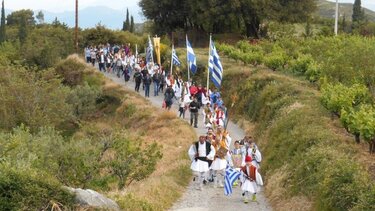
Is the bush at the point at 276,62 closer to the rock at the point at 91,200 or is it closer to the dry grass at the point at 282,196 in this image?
the dry grass at the point at 282,196

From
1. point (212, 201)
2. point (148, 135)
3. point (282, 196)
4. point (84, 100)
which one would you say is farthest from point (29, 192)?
point (84, 100)

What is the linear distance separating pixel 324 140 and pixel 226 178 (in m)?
3.30

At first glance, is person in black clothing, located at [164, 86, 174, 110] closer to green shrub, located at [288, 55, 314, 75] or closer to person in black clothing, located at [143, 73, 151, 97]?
person in black clothing, located at [143, 73, 151, 97]

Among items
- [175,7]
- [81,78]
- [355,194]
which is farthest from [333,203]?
[175,7]

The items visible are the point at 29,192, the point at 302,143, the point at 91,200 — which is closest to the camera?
the point at 29,192

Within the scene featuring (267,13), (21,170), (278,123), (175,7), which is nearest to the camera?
(21,170)

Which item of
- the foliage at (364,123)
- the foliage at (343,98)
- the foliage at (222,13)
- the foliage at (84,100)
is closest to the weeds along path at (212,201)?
the foliage at (364,123)

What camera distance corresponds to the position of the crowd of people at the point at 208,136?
17305 millimetres

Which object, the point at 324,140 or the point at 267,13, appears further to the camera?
the point at 267,13

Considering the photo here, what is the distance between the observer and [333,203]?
42.6 ft

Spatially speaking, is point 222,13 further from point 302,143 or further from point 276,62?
point 302,143

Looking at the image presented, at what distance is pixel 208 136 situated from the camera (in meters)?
18.5

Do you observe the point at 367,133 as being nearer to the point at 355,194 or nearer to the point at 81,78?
the point at 355,194

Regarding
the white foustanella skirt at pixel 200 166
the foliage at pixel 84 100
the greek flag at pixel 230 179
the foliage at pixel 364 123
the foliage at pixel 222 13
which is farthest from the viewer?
the foliage at pixel 222 13
